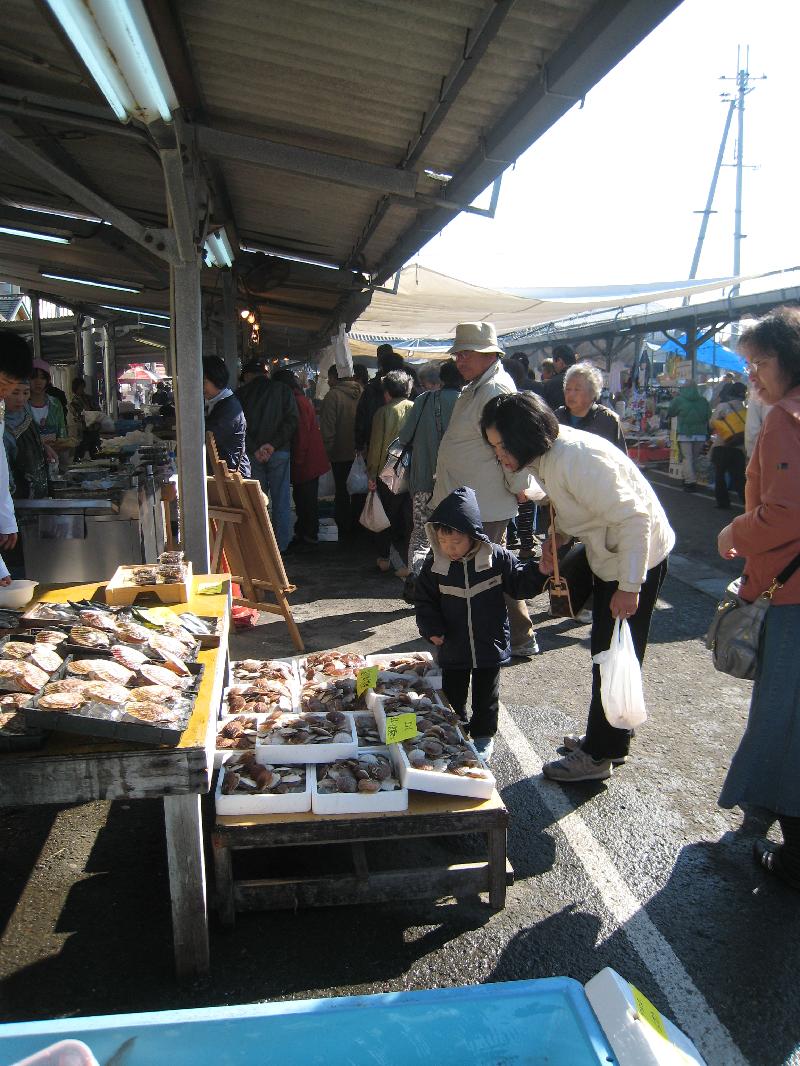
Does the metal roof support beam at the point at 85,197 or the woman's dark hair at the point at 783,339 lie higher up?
the metal roof support beam at the point at 85,197

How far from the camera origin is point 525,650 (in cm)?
576

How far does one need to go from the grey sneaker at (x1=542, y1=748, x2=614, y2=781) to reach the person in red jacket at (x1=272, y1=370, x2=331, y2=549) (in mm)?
5749

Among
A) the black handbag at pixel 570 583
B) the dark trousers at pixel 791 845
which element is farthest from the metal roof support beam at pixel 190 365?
the dark trousers at pixel 791 845

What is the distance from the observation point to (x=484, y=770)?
118 inches

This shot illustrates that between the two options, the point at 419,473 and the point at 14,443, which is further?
the point at 419,473

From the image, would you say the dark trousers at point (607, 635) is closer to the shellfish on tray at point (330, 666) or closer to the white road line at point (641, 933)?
the white road line at point (641, 933)

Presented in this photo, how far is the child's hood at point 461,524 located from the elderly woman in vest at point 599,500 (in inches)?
10.0

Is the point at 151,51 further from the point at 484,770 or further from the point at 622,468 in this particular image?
the point at 484,770

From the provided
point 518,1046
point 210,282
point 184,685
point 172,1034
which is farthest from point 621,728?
point 210,282

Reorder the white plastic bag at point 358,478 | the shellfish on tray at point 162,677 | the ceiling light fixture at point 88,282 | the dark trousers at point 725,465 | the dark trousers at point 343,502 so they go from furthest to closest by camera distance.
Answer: the dark trousers at point 725,465 < the ceiling light fixture at point 88,282 < the dark trousers at point 343,502 < the white plastic bag at point 358,478 < the shellfish on tray at point 162,677

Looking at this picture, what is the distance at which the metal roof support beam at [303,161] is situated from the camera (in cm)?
→ 462

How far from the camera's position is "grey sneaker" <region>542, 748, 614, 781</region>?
394 centimetres

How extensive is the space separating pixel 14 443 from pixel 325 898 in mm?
4075

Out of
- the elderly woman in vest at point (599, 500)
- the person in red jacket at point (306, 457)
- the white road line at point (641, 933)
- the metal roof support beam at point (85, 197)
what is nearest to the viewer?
the white road line at point (641, 933)
